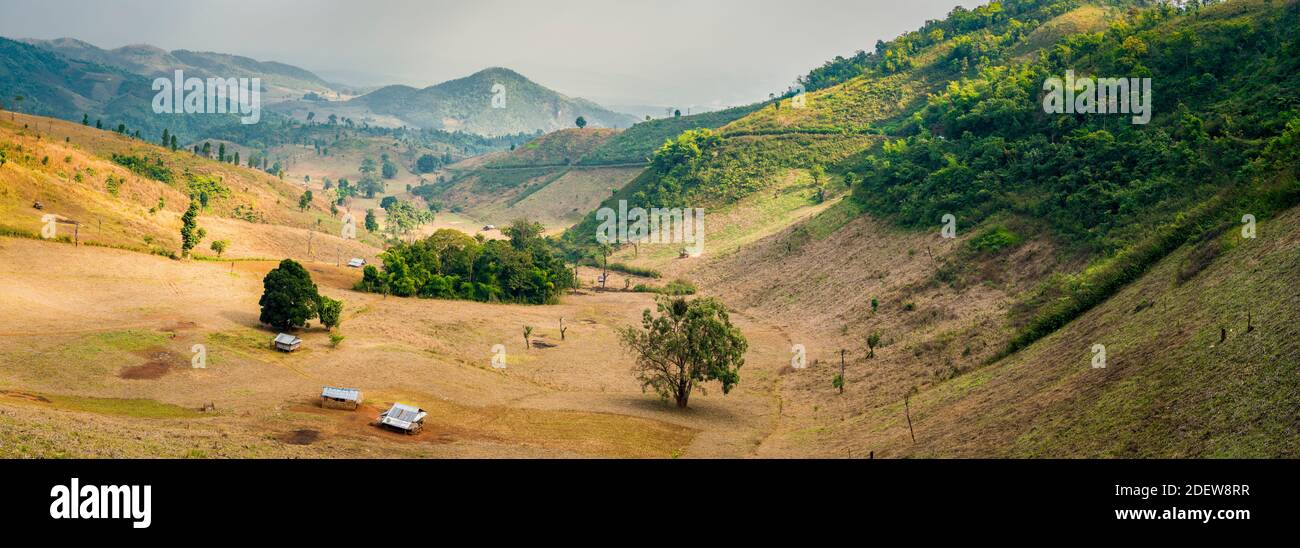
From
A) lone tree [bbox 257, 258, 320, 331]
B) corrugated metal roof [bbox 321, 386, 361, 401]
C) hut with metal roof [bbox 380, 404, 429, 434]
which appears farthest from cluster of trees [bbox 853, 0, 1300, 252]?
lone tree [bbox 257, 258, 320, 331]

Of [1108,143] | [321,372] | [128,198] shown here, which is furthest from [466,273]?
[1108,143]

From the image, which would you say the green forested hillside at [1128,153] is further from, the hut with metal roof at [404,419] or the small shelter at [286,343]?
the small shelter at [286,343]

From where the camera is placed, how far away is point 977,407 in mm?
42500

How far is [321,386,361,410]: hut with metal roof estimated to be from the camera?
53844mm

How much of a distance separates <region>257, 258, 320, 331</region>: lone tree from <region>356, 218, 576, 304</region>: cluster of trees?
2148 cm

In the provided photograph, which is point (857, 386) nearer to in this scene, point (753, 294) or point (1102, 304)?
point (1102, 304)

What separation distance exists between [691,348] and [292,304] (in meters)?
36.5

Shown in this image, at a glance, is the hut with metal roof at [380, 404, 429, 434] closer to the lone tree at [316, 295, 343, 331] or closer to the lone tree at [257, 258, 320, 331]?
the lone tree at [316, 295, 343, 331]

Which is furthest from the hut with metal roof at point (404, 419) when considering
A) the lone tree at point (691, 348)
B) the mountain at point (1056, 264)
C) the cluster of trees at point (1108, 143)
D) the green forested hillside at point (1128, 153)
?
the cluster of trees at point (1108, 143)

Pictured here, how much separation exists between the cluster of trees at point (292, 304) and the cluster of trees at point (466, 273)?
20980 mm

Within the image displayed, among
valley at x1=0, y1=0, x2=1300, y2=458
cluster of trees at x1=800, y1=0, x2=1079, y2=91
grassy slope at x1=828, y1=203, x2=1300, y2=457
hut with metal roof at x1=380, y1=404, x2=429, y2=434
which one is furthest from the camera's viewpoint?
cluster of trees at x1=800, y1=0, x2=1079, y2=91

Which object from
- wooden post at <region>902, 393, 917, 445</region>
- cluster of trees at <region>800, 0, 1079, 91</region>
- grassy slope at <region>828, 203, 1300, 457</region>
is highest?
cluster of trees at <region>800, 0, 1079, 91</region>

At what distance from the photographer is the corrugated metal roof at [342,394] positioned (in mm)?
53844
